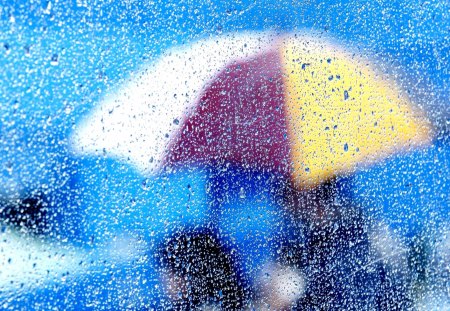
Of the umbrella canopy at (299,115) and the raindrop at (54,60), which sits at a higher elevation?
→ the umbrella canopy at (299,115)

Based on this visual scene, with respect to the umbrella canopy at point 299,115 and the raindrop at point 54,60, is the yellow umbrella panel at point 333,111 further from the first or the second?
the raindrop at point 54,60

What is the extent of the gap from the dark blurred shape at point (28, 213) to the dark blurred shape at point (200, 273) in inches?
8.8

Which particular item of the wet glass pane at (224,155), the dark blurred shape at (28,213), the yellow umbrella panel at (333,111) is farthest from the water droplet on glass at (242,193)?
the dark blurred shape at (28,213)

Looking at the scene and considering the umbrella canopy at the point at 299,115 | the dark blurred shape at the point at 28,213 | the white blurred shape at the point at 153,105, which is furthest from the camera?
the umbrella canopy at the point at 299,115

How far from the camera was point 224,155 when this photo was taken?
91cm

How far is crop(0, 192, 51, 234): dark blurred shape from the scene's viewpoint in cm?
67

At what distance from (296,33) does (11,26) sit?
1.86ft

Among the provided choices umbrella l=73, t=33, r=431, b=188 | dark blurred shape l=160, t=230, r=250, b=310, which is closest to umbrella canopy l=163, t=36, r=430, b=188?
umbrella l=73, t=33, r=431, b=188

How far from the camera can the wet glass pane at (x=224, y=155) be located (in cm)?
71

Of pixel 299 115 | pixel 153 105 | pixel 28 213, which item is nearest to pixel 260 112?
pixel 299 115

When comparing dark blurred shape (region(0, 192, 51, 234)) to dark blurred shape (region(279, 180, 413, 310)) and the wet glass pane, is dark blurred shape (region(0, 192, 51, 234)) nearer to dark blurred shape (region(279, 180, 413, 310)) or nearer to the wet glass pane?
the wet glass pane

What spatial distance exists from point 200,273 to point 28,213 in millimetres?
337

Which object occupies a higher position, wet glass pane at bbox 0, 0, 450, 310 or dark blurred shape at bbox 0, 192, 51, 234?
wet glass pane at bbox 0, 0, 450, 310

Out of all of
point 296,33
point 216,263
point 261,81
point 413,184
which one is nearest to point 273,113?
point 261,81
